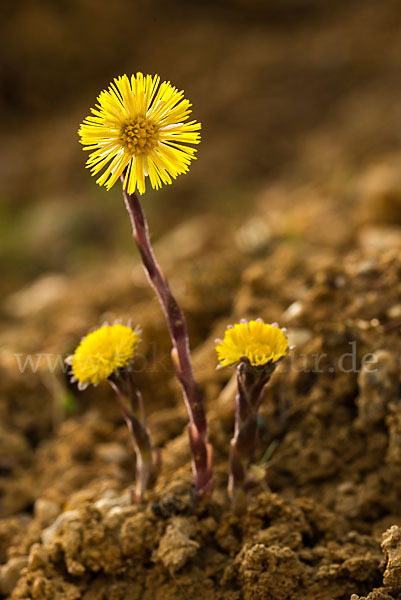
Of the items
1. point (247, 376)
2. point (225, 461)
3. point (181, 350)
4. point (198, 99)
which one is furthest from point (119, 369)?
point (198, 99)

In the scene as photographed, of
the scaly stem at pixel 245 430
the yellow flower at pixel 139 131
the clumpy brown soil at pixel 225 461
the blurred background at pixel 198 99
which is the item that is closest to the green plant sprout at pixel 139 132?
the yellow flower at pixel 139 131

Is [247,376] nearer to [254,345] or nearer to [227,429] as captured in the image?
[254,345]

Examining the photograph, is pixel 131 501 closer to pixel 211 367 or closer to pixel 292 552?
pixel 292 552

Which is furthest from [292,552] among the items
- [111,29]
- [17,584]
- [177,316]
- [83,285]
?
[111,29]

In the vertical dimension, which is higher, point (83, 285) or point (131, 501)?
point (83, 285)

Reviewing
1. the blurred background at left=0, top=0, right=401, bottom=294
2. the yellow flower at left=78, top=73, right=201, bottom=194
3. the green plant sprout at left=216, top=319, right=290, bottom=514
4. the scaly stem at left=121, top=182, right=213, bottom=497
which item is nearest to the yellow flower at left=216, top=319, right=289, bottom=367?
the green plant sprout at left=216, top=319, right=290, bottom=514

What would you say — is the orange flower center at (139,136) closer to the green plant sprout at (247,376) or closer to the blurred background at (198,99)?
the green plant sprout at (247,376)
